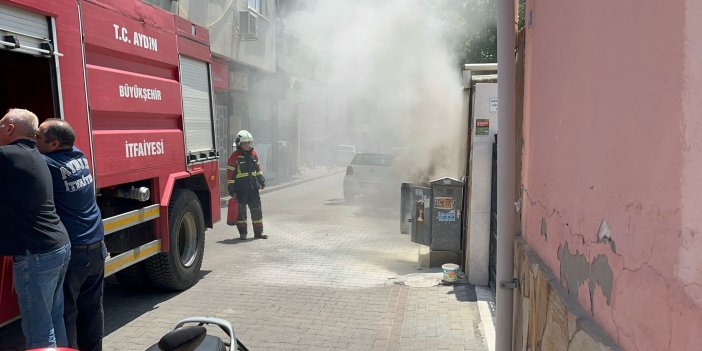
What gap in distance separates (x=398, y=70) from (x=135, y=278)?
12.0 meters

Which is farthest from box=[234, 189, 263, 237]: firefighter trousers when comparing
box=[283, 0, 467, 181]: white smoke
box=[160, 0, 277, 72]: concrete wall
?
box=[160, 0, 277, 72]: concrete wall

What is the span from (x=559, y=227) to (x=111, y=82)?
3.74 m

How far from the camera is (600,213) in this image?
2.06 meters

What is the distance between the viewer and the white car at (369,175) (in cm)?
1452

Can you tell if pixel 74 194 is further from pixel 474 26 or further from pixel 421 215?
pixel 474 26

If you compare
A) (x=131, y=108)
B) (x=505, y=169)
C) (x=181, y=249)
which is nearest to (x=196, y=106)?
(x=131, y=108)

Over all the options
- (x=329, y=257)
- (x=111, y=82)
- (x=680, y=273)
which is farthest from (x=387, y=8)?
(x=680, y=273)

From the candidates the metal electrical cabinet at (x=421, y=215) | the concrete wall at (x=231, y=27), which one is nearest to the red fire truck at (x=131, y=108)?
the metal electrical cabinet at (x=421, y=215)

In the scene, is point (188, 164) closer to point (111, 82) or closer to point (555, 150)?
point (111, 82)

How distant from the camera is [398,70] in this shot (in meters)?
16.5

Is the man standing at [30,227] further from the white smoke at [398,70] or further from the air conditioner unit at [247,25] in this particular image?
the air conditioner unit at [247,25]

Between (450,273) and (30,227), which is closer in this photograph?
(30,227)

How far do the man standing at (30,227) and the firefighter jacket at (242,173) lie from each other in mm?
5818

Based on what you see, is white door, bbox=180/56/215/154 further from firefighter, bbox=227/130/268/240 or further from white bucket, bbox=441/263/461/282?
white bucket, bbox=441/263/461/282
